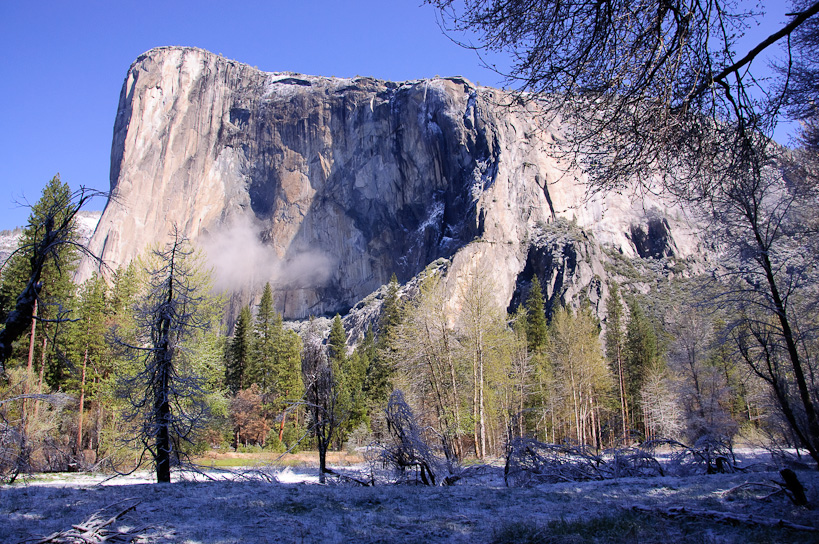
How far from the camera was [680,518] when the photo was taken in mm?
5320

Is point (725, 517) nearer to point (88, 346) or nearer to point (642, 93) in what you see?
point (642, 93)

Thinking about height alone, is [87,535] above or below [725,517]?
above

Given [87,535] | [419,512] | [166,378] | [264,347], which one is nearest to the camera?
[87,535]

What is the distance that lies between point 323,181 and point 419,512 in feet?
361

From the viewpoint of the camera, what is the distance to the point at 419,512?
244 inches

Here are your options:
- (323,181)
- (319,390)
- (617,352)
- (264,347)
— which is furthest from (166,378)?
(323,181)

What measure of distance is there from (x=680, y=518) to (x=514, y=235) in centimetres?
8445

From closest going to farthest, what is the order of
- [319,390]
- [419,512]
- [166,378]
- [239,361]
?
[419,512], [166,378], [319,390], [239,361]

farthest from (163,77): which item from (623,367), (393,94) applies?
(623,367)

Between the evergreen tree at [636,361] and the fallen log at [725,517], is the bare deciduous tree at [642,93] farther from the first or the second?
the evergreen tree at [636,361]

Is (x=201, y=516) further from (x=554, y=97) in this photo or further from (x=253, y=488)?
(x=554, y=97)

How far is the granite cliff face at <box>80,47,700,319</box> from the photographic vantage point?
9481 centimetres

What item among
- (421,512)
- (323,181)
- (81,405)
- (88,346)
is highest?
(323,181)

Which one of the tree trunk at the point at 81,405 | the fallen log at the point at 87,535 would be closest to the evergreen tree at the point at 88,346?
the tree trunk at the point at 81,405
